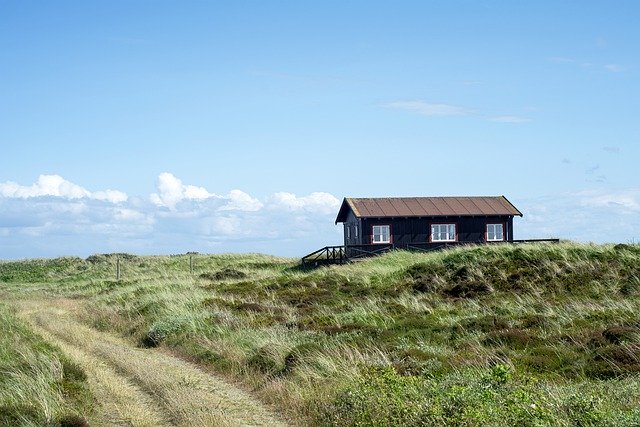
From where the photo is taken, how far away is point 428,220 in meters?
54.5

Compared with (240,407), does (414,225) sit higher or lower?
higher

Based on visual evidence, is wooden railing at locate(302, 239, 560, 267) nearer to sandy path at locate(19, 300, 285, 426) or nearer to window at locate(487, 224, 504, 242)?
window at locate(487, 224, 504, 242)

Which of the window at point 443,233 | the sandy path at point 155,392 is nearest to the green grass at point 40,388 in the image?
the sandy path at point 155,392

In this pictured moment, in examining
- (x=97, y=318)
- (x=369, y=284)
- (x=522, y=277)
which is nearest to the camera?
(x=97, y=318)

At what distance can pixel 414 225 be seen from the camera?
54.2 m

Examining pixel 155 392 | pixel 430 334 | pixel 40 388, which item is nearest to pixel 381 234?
pixel 430 334

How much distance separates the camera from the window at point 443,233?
54531mm

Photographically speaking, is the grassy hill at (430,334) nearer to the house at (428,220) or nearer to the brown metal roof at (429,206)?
the house at (428,220)

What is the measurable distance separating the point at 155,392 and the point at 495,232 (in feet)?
148

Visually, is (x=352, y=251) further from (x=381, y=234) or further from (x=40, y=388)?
(x=40, y=388)

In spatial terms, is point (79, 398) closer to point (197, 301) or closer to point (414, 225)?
point (197, 301)

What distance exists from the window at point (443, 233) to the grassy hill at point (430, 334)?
14947mm

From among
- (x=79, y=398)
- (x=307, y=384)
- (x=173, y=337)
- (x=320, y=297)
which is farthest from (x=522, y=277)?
(x=79, y=398)

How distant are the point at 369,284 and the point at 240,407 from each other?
67.4ft
